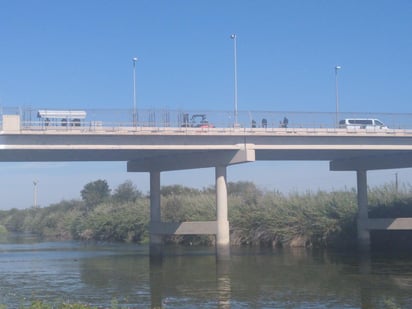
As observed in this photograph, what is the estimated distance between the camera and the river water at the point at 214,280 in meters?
34.7

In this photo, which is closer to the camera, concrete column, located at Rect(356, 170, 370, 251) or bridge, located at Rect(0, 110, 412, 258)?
bridge, located at Rect(0, 110, 412, 258)

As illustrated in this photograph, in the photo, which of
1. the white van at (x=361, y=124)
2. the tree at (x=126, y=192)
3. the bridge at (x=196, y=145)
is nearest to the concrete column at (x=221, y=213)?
the bridge at (x=196, y=145)

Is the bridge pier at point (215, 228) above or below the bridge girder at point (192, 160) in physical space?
below

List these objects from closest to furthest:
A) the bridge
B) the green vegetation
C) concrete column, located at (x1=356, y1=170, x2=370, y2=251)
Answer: the bridge → concrete column, located at (x1=356, y1=170, x2=370, y2=251) → the green vegetation

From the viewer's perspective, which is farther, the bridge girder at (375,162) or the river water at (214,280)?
the bridge girder at (375,162)

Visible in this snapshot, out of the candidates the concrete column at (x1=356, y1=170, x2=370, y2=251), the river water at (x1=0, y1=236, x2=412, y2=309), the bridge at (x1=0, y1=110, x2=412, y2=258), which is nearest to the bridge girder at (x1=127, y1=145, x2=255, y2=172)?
the bridge at (x1=0, y1=110, x2=412, y2=258)

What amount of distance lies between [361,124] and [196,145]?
13.8 m

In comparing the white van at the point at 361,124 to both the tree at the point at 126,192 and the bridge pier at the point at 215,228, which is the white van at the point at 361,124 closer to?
the bridge pier at the point at 215,228

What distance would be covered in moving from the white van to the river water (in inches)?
412

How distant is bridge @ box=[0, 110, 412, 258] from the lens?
51.3 meters

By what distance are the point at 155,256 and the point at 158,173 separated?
8537 millimetres

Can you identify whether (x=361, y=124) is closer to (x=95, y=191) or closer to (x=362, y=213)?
(x=362, y=213)

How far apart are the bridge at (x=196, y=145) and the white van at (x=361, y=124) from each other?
0.79 meters

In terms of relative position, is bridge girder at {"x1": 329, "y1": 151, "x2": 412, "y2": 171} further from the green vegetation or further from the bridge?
the green vegetation
